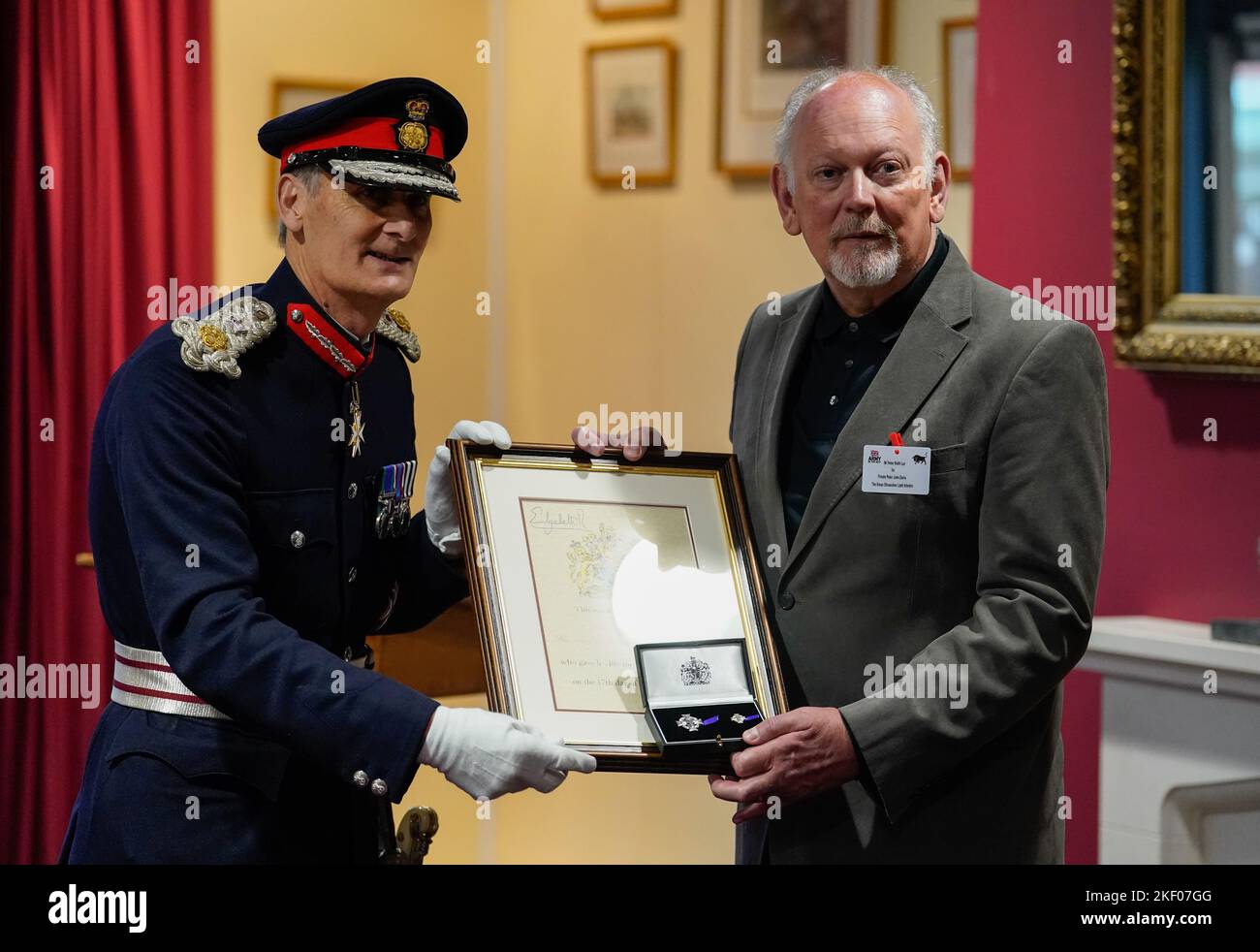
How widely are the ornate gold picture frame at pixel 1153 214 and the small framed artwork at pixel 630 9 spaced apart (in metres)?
1.42

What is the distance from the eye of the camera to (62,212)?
3627mm

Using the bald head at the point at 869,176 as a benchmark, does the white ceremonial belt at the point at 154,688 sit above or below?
below

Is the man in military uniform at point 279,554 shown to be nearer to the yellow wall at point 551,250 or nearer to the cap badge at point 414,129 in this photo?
the cap badge at point 414,129

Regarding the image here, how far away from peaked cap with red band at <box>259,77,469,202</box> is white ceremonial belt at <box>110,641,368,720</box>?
2.32 feet

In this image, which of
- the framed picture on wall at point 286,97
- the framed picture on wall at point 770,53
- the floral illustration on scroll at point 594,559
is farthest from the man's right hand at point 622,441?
the framed picture on wall at point 286,97

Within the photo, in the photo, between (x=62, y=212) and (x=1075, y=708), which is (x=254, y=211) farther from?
(x=1075, y=708)

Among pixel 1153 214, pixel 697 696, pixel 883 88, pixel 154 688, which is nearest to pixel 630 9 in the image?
pixel 1153 214

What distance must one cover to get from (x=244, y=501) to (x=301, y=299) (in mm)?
304

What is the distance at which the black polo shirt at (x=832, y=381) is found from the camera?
2.21 metres

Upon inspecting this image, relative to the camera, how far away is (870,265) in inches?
85.4

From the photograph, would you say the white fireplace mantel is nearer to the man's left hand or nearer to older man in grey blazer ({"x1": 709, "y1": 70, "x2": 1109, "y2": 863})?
older man in grey blazer ({"x1": 709, "y1": 70, "x2": 1109, "y2": 863})

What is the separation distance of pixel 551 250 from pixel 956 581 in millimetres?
2704

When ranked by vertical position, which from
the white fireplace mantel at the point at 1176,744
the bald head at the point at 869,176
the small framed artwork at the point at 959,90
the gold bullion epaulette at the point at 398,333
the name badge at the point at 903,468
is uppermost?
the small framed artwork at the point at 959,90
